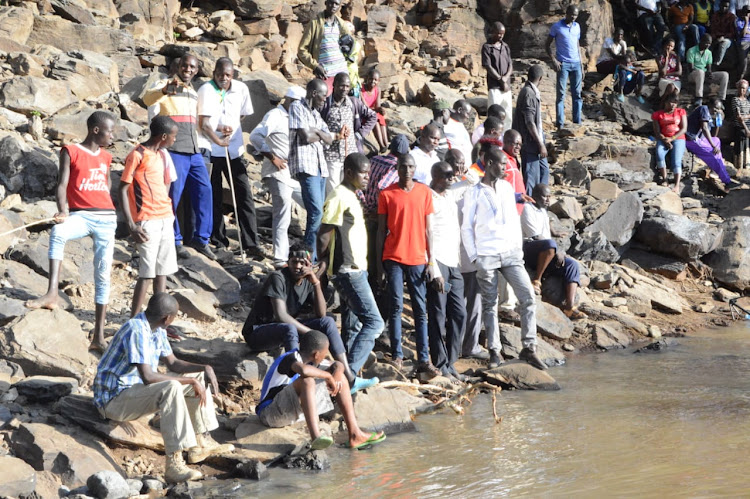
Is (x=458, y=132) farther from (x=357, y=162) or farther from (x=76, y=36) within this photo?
(x=76, y=36)

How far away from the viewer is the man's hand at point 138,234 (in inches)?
273

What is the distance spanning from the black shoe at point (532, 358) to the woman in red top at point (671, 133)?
694 cm

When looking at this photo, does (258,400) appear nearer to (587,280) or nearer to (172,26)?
(587,280)

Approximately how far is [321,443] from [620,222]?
24.9 feet

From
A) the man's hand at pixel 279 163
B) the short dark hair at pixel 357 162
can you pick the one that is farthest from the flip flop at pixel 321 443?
the man's hand at pixel 279 163

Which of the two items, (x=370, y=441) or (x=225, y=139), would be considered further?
(x=225, y=139)

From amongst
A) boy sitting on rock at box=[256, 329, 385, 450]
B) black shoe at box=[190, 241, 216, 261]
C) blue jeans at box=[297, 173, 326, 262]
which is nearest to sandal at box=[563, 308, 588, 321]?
blue jeans at box=[297, 173, 326, 262]

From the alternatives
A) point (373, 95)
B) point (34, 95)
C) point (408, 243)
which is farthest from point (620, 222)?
point (34, 95)

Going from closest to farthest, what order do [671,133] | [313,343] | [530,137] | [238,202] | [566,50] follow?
[313,343] → [238,202] → [530,137] → [671,133] → [566,50]

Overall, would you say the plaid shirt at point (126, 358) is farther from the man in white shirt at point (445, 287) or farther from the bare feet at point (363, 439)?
the man in white shirt at point (445, 287)

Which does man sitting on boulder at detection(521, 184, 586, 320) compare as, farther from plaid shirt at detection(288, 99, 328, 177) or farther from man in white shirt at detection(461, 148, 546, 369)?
plaid shirt at detection(288, 99, 328, 177)

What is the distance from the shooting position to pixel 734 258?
12.4m

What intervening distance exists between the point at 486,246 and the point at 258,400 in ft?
8.65

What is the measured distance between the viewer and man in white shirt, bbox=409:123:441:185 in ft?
28.8
